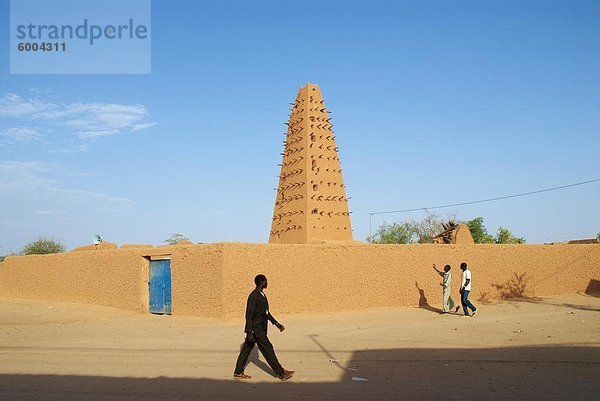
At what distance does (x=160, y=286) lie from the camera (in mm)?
17594

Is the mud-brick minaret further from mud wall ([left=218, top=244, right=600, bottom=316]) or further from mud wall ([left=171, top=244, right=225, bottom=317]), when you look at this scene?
mud wall ([left=171, top=244, right=225, bottom=317])

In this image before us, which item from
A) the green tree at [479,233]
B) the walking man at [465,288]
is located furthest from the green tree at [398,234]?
the walking man at [465,288]

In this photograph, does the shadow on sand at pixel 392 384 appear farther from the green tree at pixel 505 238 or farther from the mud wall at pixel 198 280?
the green tree at pixel 505 238

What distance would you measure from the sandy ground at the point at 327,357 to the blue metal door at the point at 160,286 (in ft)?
2.21

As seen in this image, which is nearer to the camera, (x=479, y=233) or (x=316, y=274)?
(x=316, y=274)

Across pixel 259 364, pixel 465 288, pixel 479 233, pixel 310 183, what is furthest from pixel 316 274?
pixel 479 233

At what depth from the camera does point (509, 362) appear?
30.0 ft

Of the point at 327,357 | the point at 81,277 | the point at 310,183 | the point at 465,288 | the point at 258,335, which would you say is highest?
the point at 310,183

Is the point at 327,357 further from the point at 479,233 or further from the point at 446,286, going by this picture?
the point at 479,233

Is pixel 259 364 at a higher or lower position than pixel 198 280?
lower

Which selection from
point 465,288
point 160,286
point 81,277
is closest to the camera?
point 465,288

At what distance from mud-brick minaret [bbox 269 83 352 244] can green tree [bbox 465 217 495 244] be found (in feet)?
98.2

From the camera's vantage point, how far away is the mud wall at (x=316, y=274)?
15.7m

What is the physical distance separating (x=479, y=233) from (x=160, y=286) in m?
39.1
